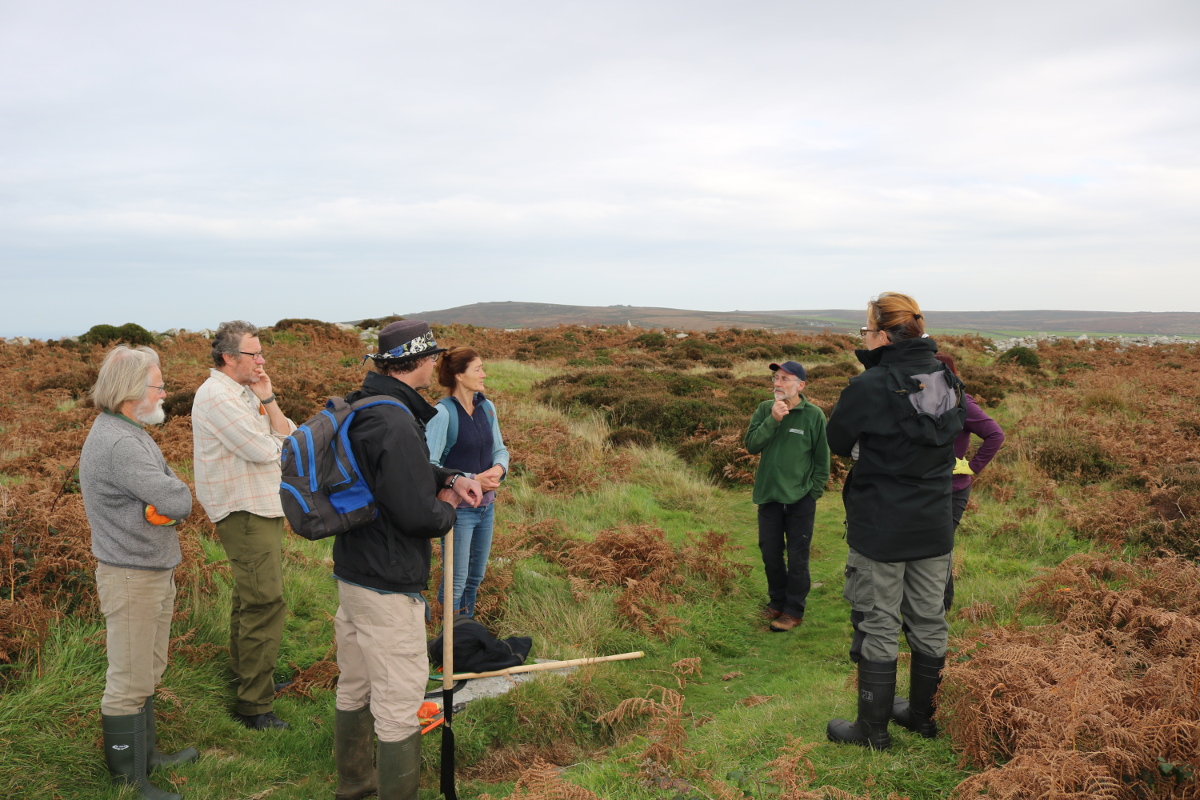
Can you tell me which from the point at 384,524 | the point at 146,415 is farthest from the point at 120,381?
the point at 384,524

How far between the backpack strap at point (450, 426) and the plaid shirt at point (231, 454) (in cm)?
130

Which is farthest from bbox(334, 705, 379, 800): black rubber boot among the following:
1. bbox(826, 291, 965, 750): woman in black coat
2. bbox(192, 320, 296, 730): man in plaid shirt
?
bbox(826, 291, 965, 750): woman in black coat

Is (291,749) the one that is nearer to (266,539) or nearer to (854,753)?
(266,539)

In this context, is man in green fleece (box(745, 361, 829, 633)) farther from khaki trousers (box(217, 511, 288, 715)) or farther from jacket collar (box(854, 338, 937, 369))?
khaki trousers (box(217, 511, 288, 715))

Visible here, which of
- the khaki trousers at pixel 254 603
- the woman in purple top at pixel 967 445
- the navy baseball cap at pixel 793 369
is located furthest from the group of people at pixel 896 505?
the khaki trousers at pixel 254 603

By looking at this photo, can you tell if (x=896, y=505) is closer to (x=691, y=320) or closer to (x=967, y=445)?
(x=967, y=445)

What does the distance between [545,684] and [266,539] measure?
200cm

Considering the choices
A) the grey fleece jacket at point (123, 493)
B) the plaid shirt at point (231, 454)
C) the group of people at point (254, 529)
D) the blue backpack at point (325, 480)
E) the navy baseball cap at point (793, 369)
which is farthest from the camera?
the navy baseball cap at point (793, 369)

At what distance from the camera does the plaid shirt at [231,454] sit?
4.10 meters

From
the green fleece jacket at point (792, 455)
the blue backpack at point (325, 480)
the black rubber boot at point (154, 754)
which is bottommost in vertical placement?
the black rubber boot at point (154, 754)

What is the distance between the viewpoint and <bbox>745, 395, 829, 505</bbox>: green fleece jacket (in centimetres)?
601

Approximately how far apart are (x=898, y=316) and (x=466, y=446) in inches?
125

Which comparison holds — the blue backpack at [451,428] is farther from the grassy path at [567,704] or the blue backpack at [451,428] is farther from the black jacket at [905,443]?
the black jacket at [905,443]

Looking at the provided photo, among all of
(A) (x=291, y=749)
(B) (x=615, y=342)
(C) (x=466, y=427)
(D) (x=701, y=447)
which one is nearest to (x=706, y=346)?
(B) (x=615, y=342)
